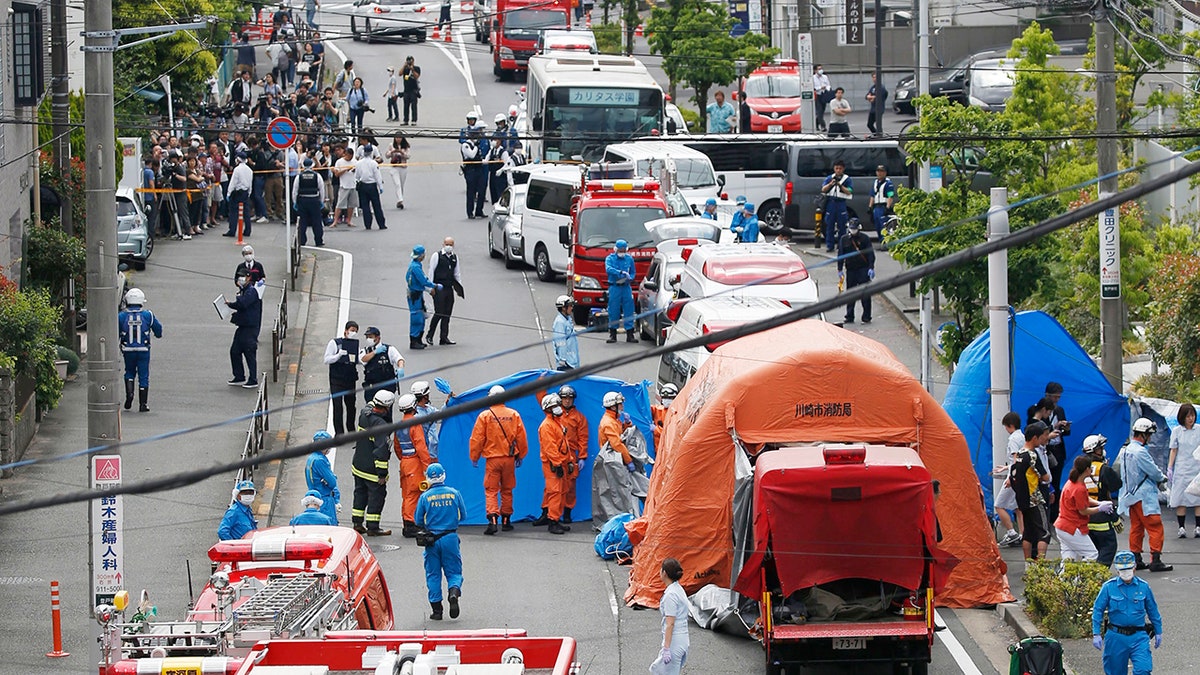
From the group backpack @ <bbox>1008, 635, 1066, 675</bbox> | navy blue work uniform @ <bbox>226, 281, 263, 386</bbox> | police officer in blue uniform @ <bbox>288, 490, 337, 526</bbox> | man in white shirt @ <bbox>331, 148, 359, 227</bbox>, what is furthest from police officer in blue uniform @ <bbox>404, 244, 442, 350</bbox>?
backpack @ <bbox>1008, 635, 1066, 675</bbox>

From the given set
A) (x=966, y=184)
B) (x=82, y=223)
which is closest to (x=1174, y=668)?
(x=966, y=184)

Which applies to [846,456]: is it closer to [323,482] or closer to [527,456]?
[323,482]

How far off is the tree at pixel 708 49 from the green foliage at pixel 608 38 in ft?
42.8

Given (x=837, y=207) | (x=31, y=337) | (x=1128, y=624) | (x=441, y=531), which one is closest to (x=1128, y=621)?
(x=1128, y=624)

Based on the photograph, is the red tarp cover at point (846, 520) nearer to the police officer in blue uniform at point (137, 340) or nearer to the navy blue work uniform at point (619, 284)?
the police officer in blue uniform at point (137, 340)

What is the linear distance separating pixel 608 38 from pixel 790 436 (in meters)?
48.6

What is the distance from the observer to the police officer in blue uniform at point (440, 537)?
16.8 metres

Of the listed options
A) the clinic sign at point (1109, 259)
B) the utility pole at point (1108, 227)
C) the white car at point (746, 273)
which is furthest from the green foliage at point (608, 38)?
the clinic sign at point (1109, 259)

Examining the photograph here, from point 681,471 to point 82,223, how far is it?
53.1 ft

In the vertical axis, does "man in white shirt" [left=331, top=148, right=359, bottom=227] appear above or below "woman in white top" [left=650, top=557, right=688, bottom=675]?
above

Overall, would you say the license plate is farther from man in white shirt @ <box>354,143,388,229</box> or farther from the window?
man in white shirt @ <box>354,143,388,229</box>

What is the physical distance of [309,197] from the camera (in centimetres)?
3391

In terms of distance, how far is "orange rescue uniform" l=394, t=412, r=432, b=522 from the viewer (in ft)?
64.3

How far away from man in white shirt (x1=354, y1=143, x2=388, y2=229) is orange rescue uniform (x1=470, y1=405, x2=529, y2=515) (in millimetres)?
16846
